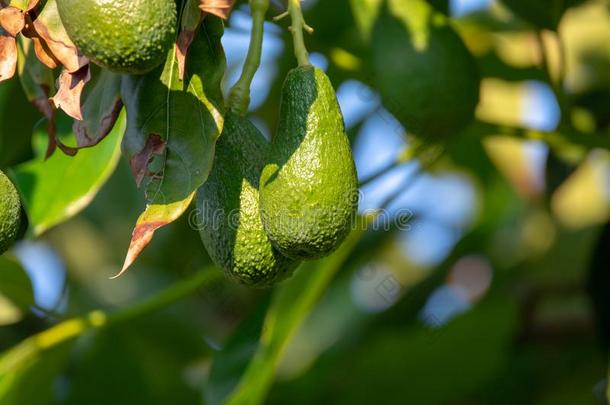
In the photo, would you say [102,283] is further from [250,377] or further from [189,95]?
[189,95]

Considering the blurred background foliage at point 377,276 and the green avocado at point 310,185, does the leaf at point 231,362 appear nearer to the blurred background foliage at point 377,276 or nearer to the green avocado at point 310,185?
the blurred background foliage at point 377,276

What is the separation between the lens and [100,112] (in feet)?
4.46

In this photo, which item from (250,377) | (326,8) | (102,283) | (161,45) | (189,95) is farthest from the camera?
(102,283)

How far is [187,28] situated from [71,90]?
0.15m

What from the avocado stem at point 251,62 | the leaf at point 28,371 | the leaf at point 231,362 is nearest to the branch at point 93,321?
the leaf at point 28,371

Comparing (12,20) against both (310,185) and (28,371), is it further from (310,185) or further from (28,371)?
(28,371)

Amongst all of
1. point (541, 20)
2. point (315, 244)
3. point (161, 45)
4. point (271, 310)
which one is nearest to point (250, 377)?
point (271, 310)

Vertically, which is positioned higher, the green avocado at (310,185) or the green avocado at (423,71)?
the green avocado at (310,185)

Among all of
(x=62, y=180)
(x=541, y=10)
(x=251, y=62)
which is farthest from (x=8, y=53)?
(x=541, y=10)

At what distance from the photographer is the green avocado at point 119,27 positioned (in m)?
1.12

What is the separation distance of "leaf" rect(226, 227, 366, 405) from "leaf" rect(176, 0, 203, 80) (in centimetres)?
59

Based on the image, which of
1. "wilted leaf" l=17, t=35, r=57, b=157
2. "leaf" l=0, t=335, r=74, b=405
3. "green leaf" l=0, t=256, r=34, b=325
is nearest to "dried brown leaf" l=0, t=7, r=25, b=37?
"wilted leaf" l=17, t=35, r=57, b=157

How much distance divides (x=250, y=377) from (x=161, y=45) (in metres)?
0.69

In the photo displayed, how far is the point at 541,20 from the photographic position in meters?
2.04
